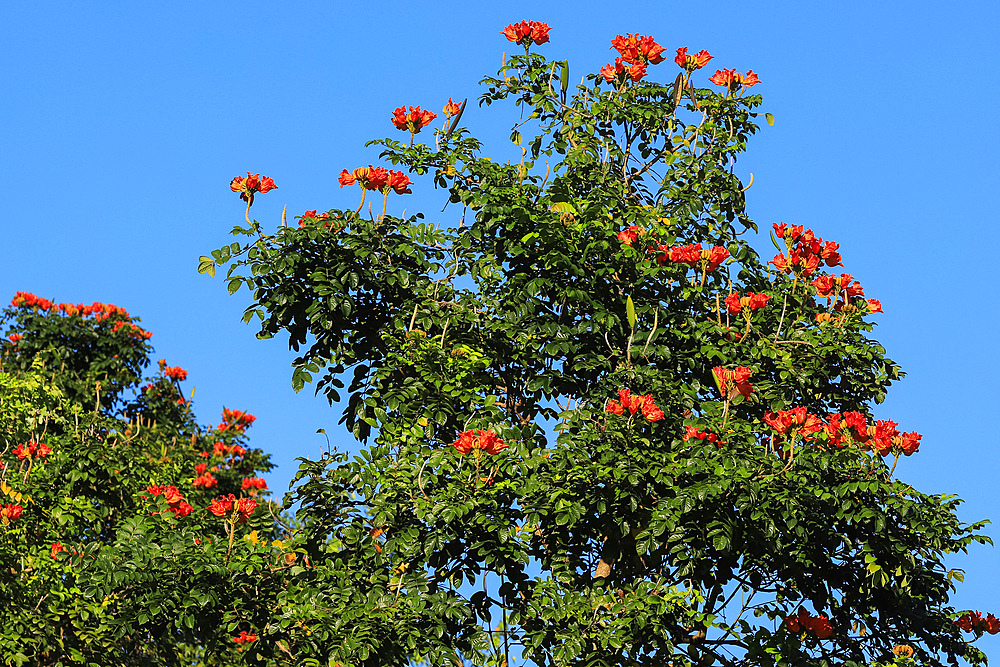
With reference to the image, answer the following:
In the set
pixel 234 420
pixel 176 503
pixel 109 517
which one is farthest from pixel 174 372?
pixel 176 503

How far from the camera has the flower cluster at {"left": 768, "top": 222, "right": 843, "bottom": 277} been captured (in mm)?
10852

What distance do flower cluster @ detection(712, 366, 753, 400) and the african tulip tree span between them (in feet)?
0.09

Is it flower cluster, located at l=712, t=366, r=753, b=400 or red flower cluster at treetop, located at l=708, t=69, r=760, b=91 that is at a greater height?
red flower cluster at treetop, located at l=708, t=69, r=760, b=91

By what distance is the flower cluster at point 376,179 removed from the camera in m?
10.4

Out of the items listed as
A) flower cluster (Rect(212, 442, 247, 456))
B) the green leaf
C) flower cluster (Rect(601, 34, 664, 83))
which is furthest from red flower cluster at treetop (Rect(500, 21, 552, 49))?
flower cluster (Rect(212, 442, 247, 456))

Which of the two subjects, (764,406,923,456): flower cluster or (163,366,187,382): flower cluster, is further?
(163,366,187,382): flower cluster

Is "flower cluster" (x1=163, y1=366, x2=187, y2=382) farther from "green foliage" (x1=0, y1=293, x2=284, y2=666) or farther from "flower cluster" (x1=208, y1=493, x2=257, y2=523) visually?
"flower cluster" (x1=208, y1=493, x2=257, y2=523)

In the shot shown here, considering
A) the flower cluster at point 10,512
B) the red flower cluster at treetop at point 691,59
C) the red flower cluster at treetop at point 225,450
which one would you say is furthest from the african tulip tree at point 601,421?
the red flower cluster at treetop at point 225,450

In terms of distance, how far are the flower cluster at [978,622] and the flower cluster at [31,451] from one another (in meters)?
9.98

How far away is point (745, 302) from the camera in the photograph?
32.7 feet

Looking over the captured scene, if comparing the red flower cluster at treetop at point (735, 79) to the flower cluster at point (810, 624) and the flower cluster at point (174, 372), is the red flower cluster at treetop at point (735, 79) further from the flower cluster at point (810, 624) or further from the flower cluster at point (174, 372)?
the flower cluster at point (174, 372)

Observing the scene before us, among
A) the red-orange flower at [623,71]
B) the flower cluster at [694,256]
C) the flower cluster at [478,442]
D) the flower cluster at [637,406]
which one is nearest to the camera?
the flower cluster at [637,406]

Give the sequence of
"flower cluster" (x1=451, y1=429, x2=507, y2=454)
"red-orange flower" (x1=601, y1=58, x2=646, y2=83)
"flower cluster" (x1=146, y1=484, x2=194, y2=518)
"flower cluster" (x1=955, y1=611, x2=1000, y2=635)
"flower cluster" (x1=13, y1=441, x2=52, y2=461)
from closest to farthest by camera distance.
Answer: "flower cluster" (x1=451, y1=429, x2=507, y2=454) → "flower cluster" (x1=955, y1=611, x2=1000, y2=635) → "flower cluster" (x1=146, y1=484, x2=194, y2=518) → "red-orange flower" (x1=601, y1=58, x2=646, y2=83) → "flower cluster" (x1=13, y1=441, x2=52, y2=461)

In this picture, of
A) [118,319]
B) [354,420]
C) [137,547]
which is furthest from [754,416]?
[118,319]
